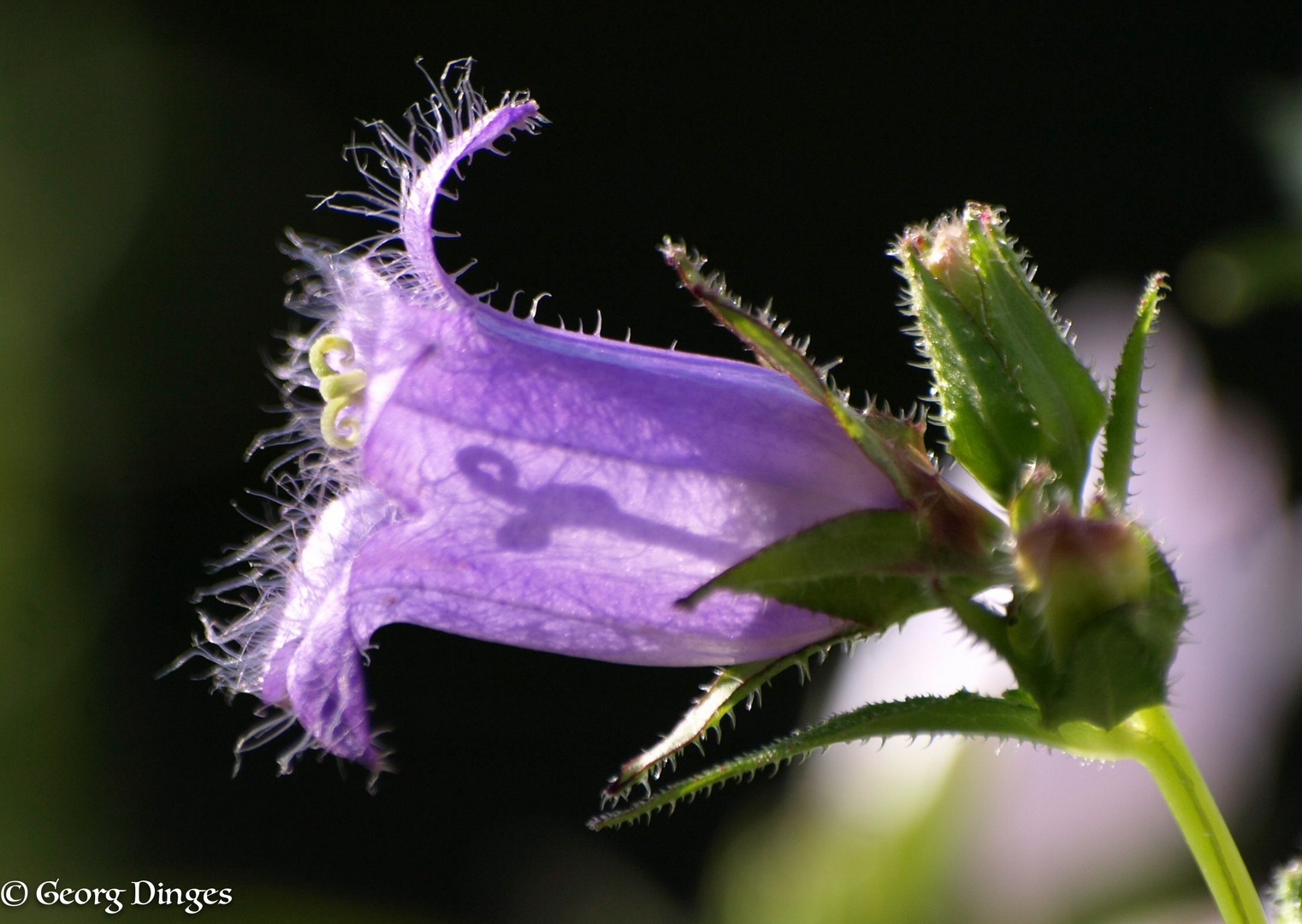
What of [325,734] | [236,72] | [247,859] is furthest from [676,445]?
[236,72]

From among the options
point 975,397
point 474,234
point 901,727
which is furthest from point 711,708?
point 474,234

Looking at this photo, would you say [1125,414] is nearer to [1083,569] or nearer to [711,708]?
[1083,569]

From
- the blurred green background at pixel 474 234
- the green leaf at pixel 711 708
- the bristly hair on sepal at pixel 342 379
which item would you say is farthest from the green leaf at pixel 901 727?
the blurred green background at pixel 474 234

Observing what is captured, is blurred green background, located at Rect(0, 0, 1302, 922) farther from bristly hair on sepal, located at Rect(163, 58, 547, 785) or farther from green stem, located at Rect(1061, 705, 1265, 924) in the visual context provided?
A: green stem, located at Rect(1061, 705, 1265, 924)

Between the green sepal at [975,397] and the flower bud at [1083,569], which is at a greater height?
the green sepal at [975,397]

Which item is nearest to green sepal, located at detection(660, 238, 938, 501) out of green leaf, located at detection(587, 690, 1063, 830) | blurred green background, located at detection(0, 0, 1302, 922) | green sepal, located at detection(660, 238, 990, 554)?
green sepal, located at detection(660, 238, 990, 554)

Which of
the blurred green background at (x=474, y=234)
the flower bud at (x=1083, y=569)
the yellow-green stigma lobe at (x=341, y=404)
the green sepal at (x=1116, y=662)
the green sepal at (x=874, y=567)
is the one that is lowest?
the green sepal at (x=1116, y=662)

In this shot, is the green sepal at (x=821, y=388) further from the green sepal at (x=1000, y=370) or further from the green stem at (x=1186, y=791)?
the green stem at (x=1186, y=791)
